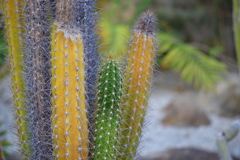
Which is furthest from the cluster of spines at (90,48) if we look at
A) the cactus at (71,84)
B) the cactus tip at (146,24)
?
the cactus tip at (146,24)

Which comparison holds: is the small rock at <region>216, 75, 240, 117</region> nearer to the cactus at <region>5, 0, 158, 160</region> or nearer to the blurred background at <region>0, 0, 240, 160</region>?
the blurred background at <region>0, 0, 240, 160</region>

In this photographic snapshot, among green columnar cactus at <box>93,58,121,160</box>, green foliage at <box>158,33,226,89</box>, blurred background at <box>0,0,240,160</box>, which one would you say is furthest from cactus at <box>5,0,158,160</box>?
green foliage at <box>158,33,226,89</box>

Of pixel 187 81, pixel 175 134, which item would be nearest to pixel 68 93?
pixel 175 134

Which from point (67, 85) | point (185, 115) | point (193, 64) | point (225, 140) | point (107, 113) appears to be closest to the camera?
point (67, 85)

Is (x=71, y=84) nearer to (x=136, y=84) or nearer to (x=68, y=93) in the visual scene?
(x=68, y=93)

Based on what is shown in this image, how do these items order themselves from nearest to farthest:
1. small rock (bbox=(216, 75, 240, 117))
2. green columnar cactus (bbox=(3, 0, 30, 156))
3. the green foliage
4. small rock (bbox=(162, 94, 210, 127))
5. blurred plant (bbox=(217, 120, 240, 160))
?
green columnar cactus (bbox=(3, 0, 30, 156)) < blurred plant (bbox=(217, 120, 240, 160)) < small rock (bbox=(162, 94, 210, 127)) < small rock (bbox=(216, 75, 240, 117)) < the green foliage

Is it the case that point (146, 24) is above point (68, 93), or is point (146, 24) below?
above

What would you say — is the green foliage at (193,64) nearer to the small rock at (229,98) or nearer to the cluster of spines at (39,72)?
the small rock at (229,98)
